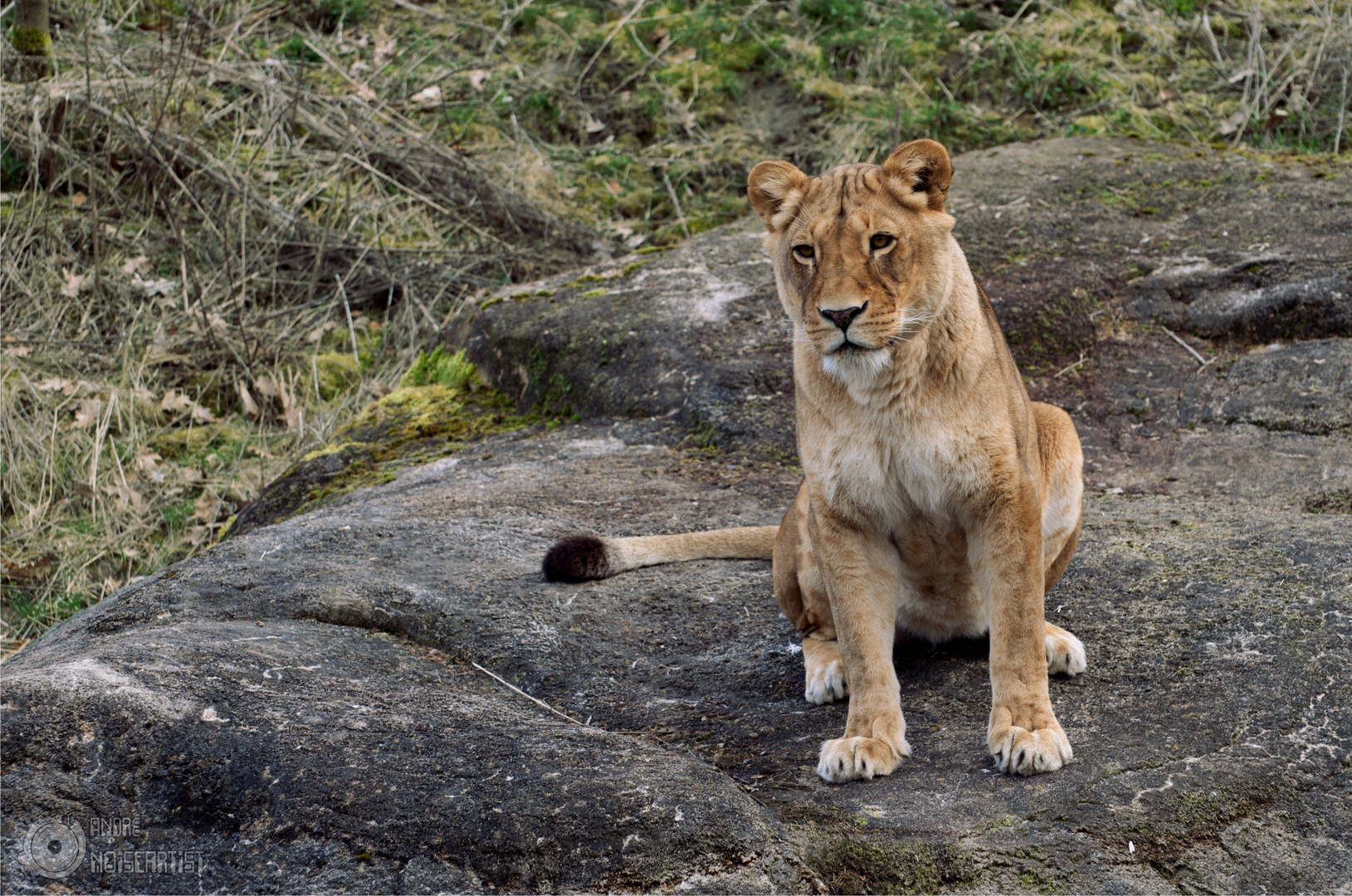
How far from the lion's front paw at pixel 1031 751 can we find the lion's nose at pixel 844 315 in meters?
1.25

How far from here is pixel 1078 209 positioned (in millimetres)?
7867

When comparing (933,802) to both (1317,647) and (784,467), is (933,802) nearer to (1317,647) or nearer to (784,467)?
(1317,647)

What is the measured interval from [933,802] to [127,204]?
8361mm

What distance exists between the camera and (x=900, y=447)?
3.68m

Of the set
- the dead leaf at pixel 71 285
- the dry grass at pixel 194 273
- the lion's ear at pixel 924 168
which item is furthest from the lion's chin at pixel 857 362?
the dead leaf at pixel 71 285

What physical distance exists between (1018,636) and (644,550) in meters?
1.89

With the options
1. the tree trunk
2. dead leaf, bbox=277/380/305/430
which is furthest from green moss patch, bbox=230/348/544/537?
the tree trunk

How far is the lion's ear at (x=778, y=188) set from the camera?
157 inches

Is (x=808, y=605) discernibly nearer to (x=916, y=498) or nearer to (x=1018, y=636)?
(x=916, y=498)

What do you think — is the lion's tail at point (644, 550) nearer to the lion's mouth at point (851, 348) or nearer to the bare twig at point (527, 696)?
the bare twig at point (527, 696)

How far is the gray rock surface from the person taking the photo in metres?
2.67

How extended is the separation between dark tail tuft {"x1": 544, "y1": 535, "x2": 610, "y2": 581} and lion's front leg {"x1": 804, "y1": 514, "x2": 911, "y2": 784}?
115 centimetres

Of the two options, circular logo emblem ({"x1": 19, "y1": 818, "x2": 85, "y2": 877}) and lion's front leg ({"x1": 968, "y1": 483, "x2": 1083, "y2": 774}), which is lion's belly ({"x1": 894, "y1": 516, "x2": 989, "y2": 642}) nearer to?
lion's front leg ({"x1": 968, "y1": 483, "x2": 1083, "y2": 774})

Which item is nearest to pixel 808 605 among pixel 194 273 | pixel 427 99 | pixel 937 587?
pixel 937 587
